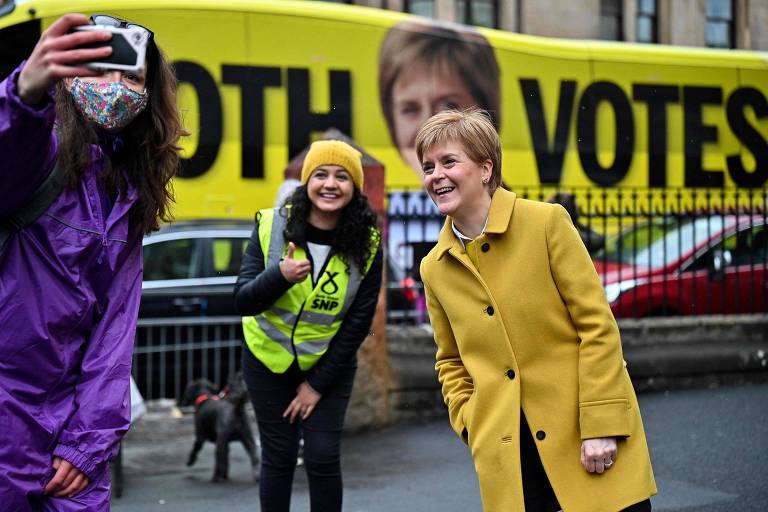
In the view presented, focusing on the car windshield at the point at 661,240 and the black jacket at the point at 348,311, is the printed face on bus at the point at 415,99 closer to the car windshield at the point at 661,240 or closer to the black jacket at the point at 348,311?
the car windshield at the point at 661,240

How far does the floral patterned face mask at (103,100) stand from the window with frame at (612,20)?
2655 cm

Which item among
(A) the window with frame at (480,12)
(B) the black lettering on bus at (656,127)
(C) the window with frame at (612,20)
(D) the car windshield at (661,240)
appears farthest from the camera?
(C) the window with frame at (612,20)

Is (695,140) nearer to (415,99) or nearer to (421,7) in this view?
(415,99)

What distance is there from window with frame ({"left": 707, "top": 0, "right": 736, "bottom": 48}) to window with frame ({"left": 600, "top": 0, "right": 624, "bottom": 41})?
2805mm

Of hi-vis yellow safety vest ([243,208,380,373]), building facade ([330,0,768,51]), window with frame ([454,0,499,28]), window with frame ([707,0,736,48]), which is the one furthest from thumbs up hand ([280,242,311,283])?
window with frame ([707,0,736,48])

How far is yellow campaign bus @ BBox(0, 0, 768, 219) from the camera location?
40.6 ft

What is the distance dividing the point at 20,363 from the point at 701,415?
6.17m

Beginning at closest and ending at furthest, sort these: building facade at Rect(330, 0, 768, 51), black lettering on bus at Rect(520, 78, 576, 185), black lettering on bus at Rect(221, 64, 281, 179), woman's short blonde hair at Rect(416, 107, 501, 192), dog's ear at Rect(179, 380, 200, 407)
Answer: woman's short blonde hair at Rect(416, 107, 501, 192), dog's ear at Rect(179, 380, 200, 407), black lettering on bus at Rect(221, 64, 281, 179), black lettering on bus at Rect(520, 78, 576, 185), building facade at Rect(330, 0, 768, 51)

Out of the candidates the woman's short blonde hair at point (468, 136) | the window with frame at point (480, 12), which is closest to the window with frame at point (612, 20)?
the window with frame at point (480, 12)

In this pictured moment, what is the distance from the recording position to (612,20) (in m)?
28.0

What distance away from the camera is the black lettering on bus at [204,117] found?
12297mm

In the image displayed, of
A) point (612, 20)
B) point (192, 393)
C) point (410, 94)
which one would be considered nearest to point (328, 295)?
point (192, 393)

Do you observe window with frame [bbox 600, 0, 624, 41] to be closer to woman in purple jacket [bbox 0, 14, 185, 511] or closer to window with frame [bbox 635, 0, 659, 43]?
window with frame [bbox 635, 0, 659, 43]

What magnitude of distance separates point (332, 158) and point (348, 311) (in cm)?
67
